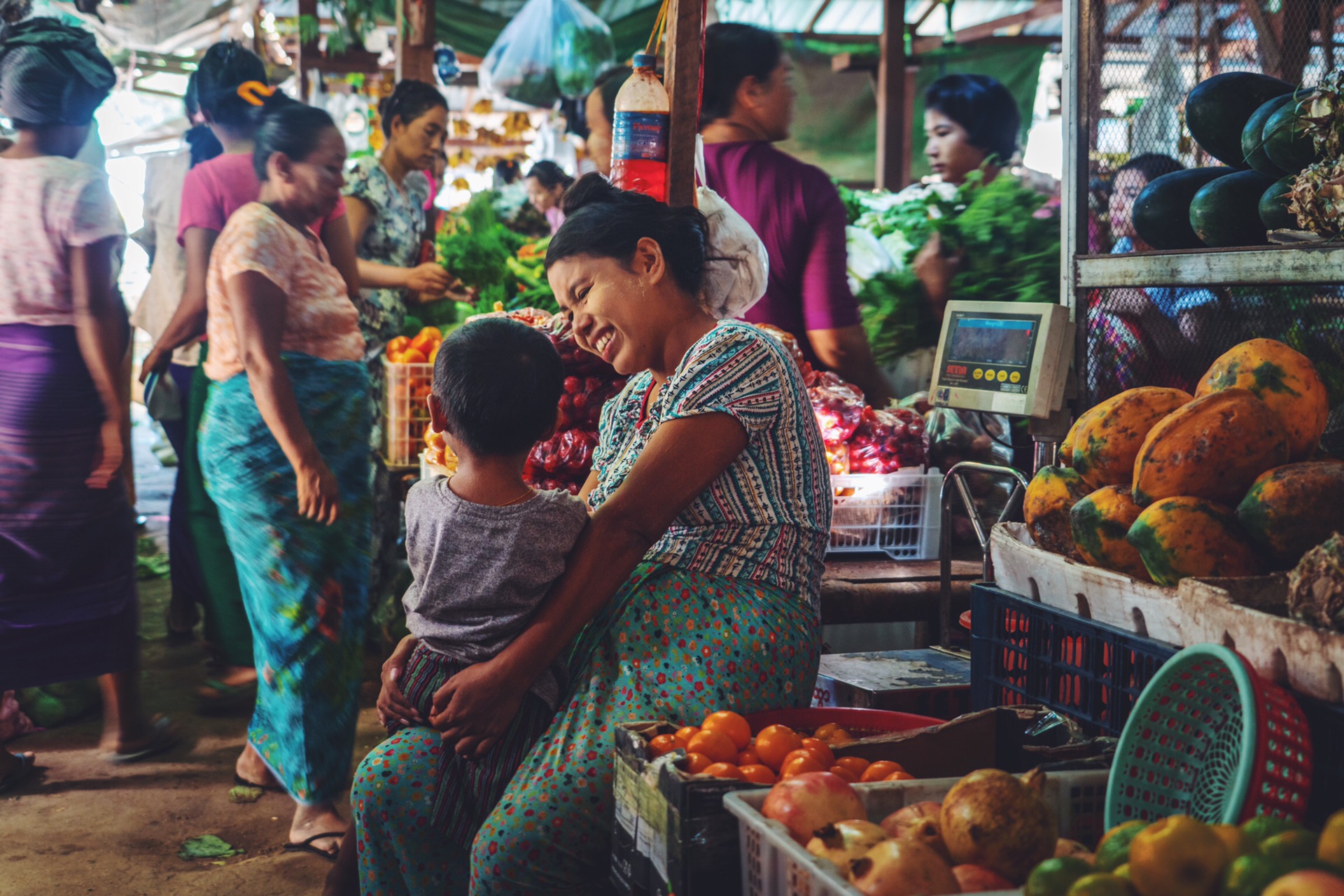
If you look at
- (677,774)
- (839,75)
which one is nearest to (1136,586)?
(677,774)

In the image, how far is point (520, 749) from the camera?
188 cm

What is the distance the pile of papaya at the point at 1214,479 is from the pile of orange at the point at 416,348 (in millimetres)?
3044

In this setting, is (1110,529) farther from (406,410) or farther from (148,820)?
(406,410)

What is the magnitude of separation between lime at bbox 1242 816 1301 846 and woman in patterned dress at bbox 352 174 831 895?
0.91 meters

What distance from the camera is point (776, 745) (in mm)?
1542

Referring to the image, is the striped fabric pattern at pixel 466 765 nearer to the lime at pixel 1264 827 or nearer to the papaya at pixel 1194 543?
the papaya at pixel 1194 543

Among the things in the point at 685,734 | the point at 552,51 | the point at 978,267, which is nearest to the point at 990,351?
the point at 685,734

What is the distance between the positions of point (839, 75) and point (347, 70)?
3.97 metres

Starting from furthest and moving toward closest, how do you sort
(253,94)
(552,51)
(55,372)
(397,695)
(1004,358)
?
(552,51), (253,94), (55,372), (1004,358), (397,695)

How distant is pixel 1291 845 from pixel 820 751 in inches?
25.8

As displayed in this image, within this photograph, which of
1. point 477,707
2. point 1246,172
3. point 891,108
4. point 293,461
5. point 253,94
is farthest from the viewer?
point 891,108

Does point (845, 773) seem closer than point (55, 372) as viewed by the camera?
Yes

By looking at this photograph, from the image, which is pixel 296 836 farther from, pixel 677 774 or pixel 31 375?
pixel 677 774

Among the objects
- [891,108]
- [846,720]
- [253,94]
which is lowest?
[846,720]
